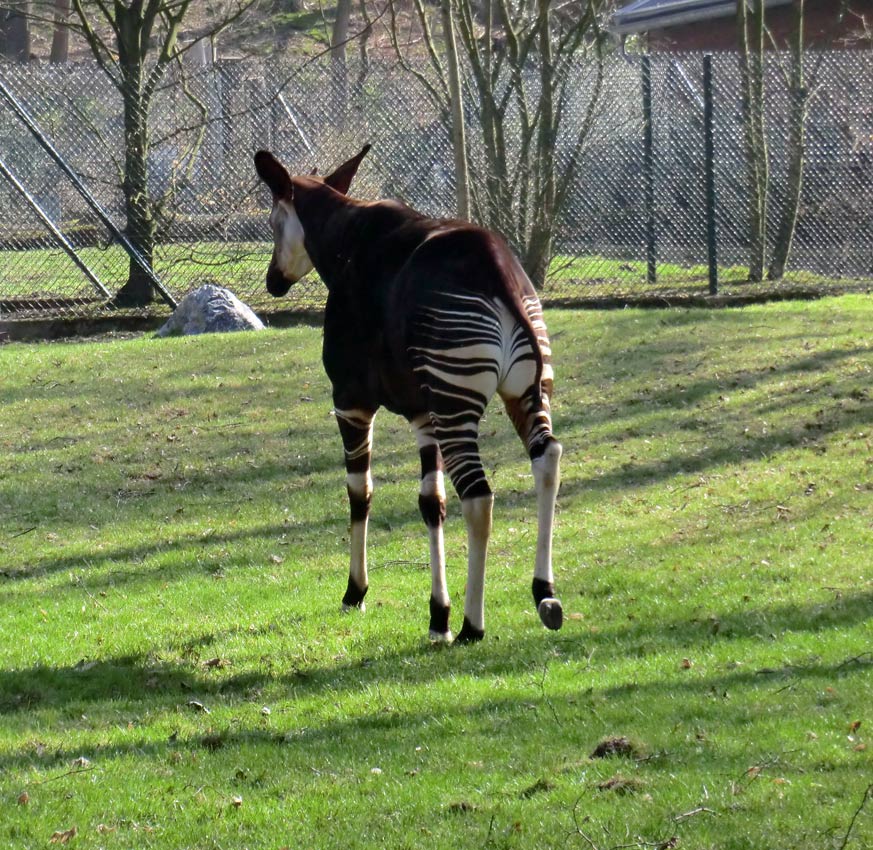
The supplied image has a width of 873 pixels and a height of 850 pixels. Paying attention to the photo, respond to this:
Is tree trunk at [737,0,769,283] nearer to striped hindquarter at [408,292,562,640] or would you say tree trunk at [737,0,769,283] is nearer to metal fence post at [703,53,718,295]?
metal fence post at [703,53,718,295]

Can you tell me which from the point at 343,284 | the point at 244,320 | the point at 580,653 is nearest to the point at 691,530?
the point at 580,653

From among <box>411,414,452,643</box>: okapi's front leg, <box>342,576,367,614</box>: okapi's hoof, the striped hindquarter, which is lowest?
<box>342,576,367,614</box>: okapi's hoof

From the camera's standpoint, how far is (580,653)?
20.0 ft

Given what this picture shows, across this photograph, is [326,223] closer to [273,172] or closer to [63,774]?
Answer: [273,172]

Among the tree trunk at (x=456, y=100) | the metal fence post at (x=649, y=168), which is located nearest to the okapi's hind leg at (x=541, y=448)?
the tree trunk at (x=456, y=100)

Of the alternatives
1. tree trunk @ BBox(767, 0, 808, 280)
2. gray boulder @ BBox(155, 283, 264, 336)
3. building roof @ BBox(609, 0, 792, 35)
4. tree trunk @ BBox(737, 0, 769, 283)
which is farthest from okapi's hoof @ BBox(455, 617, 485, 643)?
building roof @ BBox(609, 0, 792, 35)

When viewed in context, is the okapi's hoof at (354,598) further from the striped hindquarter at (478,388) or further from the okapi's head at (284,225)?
the okapi's head at (284,225)

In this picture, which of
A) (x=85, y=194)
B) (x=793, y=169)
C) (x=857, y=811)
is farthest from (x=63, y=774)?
(x=793, y=169)

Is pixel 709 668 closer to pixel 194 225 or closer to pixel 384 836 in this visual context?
pixel 384 836

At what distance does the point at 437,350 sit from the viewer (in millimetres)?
5883

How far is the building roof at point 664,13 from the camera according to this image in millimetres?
27734

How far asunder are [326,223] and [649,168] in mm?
10140

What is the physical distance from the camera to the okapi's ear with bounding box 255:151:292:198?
7.07 metres

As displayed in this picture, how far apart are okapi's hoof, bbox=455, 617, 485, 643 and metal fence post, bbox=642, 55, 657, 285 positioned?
35.4 feet
